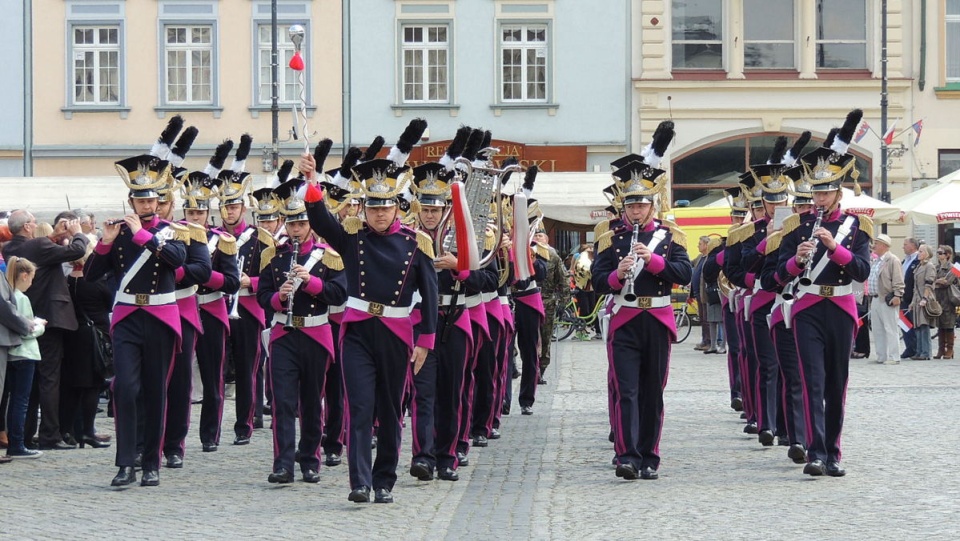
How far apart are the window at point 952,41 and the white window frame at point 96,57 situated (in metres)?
17.9

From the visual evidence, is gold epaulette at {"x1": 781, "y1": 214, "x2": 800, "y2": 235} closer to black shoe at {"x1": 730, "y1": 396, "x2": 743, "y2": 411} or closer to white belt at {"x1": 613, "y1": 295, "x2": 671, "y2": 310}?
white belt at {"x1": 613, "y1": 295, "x2": 671, "y2": 310}

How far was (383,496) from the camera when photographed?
33.6 ft

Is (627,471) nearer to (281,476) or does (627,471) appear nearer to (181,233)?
(281,476)

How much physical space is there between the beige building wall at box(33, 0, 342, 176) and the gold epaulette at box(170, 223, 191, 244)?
24440 millimetres

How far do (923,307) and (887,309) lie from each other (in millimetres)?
958

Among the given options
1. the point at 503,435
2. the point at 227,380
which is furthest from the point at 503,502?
the point at 227,380

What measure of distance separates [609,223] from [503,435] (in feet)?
9.30

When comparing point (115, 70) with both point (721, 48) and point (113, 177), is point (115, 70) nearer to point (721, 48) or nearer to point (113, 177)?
point (113, 177)

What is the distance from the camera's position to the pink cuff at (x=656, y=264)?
443 inches

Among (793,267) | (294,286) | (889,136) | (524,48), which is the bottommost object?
(294,286)

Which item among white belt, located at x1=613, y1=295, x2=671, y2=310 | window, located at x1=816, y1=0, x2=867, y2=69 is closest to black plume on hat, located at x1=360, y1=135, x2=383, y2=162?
white belt, located at x1=613, y1=295, x2=671, y2=310

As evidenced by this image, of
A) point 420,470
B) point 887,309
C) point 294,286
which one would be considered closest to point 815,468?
point 420,470

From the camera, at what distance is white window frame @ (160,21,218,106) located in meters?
36.0

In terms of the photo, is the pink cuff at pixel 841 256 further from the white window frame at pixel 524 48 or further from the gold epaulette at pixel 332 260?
the white window frame at pixel 524 48
